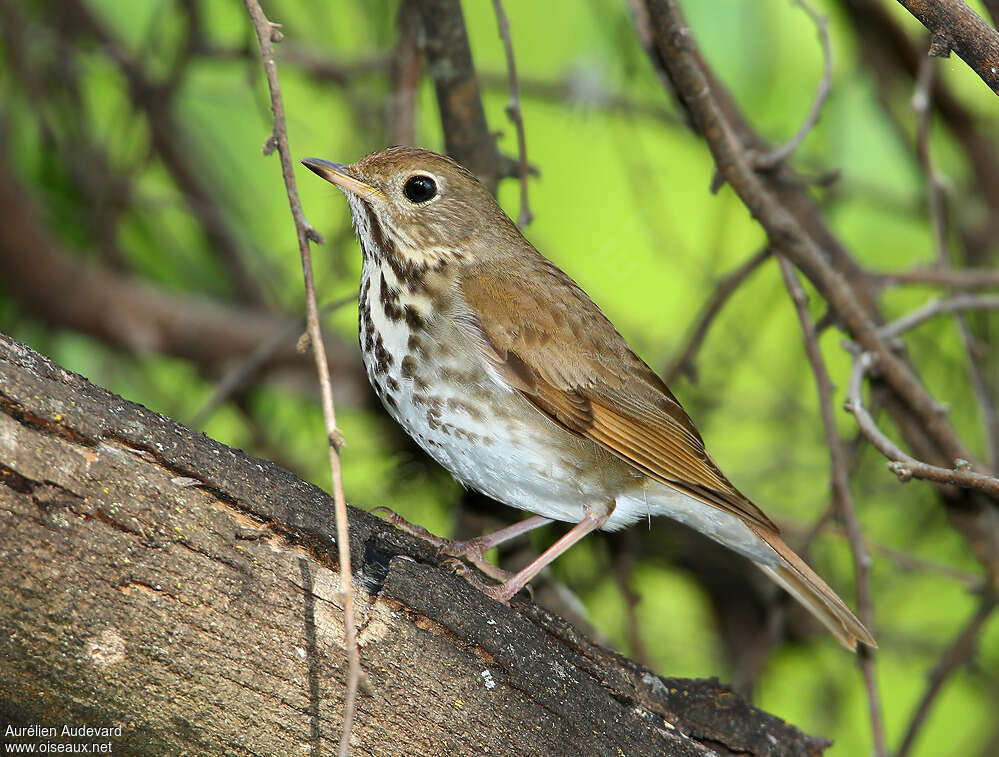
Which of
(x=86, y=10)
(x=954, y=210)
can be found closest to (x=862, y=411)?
(x=954, y=210)

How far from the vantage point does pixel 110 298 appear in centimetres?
521

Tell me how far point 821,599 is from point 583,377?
3.46ft

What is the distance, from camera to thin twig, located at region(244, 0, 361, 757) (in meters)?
2.10

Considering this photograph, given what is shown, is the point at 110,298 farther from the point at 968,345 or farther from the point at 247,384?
the point at 968,345

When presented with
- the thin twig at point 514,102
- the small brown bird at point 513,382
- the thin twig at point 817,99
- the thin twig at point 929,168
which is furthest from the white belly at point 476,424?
the thin twig at point 929,168

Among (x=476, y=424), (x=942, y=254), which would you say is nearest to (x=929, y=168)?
(x=942, y=254)

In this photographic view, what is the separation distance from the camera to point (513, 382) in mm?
3354

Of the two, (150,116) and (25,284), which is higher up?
(150,116)

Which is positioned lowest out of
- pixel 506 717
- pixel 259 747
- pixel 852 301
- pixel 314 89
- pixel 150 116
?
pixel 259 747

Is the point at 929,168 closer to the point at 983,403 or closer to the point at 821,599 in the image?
the point at 983,403

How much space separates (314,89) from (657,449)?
2944mm

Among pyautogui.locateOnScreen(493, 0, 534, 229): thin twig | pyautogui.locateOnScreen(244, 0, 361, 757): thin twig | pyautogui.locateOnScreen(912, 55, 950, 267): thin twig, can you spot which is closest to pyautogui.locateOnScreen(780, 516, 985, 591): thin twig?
pyautogui.locateOnScreen(912, 55, 950, 267): thin twig

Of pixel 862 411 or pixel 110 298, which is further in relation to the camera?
pixel 110 298

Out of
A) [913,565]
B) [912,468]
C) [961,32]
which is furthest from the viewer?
[913,565]
